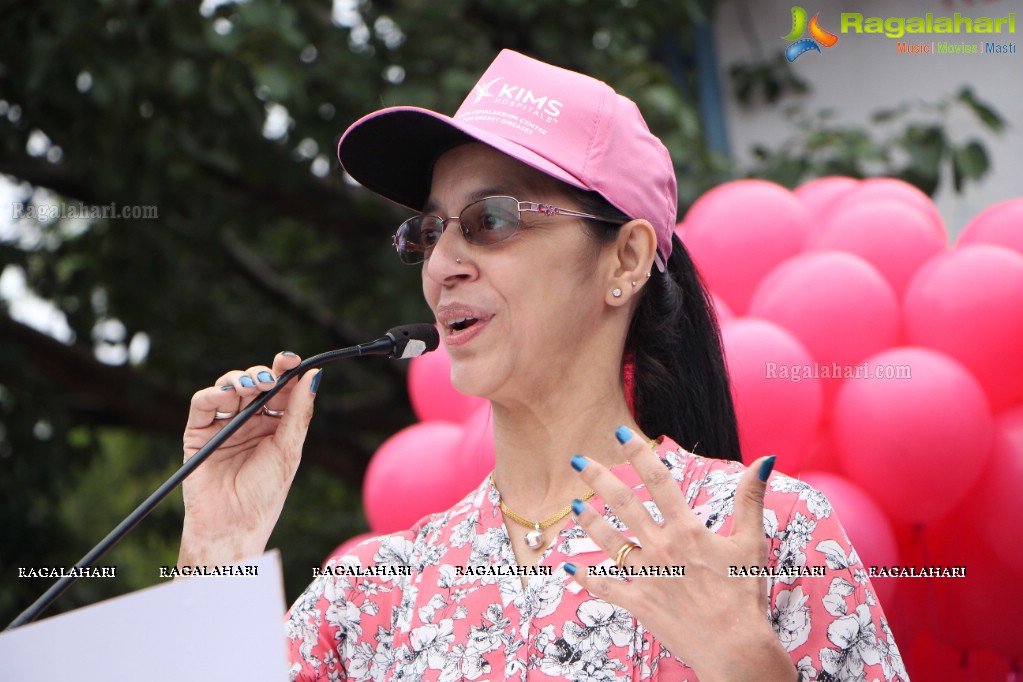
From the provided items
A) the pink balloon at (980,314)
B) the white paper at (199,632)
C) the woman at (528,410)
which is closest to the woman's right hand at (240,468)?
the woman at (528,410)

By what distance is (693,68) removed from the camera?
19.4 ft

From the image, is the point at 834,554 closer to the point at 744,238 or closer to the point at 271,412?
the point at 271,412

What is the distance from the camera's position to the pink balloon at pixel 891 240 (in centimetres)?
290

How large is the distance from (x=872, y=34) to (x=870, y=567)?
134 inches

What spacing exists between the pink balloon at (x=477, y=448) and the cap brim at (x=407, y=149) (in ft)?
2.32

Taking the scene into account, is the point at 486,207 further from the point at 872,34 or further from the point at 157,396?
the point at 872,34

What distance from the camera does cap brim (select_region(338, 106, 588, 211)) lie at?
5.63ft

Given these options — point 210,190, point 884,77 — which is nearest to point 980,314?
point 884,77

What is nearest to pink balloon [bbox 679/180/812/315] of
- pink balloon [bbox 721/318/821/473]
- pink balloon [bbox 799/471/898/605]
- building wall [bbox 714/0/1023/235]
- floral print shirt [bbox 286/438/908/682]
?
pink balloon [bbox 721/318/821/473]

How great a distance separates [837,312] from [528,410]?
1198mm

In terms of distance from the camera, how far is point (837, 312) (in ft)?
8.87

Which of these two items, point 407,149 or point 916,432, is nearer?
point 407,149

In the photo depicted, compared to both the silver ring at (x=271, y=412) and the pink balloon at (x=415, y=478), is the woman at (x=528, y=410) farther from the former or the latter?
the pink balloon at (x=415, y=478)

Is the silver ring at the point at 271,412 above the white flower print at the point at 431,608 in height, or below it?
above
